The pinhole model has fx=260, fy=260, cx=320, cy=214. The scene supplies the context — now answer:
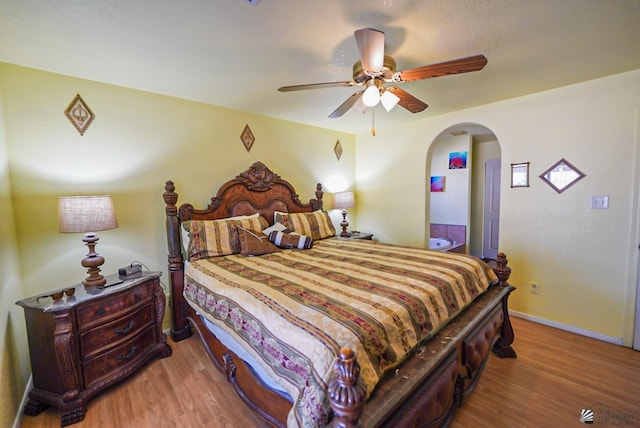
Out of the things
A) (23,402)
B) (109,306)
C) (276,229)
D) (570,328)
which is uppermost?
(276,229)

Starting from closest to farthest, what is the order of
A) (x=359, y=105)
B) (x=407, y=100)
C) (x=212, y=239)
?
(x=407, y=100) → (x=359, y=105) → (x=212, y=239)

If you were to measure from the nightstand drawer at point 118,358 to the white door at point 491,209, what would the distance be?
5768 mm

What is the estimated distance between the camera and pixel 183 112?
2729mm

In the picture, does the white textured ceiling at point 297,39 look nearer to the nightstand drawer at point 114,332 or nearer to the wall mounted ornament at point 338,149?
the wall mounted ornament at point 338,149

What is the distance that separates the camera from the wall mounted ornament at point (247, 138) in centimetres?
319

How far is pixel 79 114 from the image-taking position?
2.17 meters

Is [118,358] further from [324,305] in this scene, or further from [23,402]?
[324,305]

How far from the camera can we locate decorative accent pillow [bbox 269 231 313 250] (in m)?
2.78

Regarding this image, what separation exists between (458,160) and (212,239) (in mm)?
4943

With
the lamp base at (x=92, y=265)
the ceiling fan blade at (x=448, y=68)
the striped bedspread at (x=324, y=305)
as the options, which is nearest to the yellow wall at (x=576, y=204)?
the striped bedspread at (x=324, y=305)

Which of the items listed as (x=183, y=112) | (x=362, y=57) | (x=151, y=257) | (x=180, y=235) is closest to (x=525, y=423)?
(x=362, y=57)

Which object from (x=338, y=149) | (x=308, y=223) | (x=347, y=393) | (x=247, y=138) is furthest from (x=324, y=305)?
(x=338, y=149)

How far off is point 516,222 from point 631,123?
1227 mm

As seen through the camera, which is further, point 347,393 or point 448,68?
point 448,68
